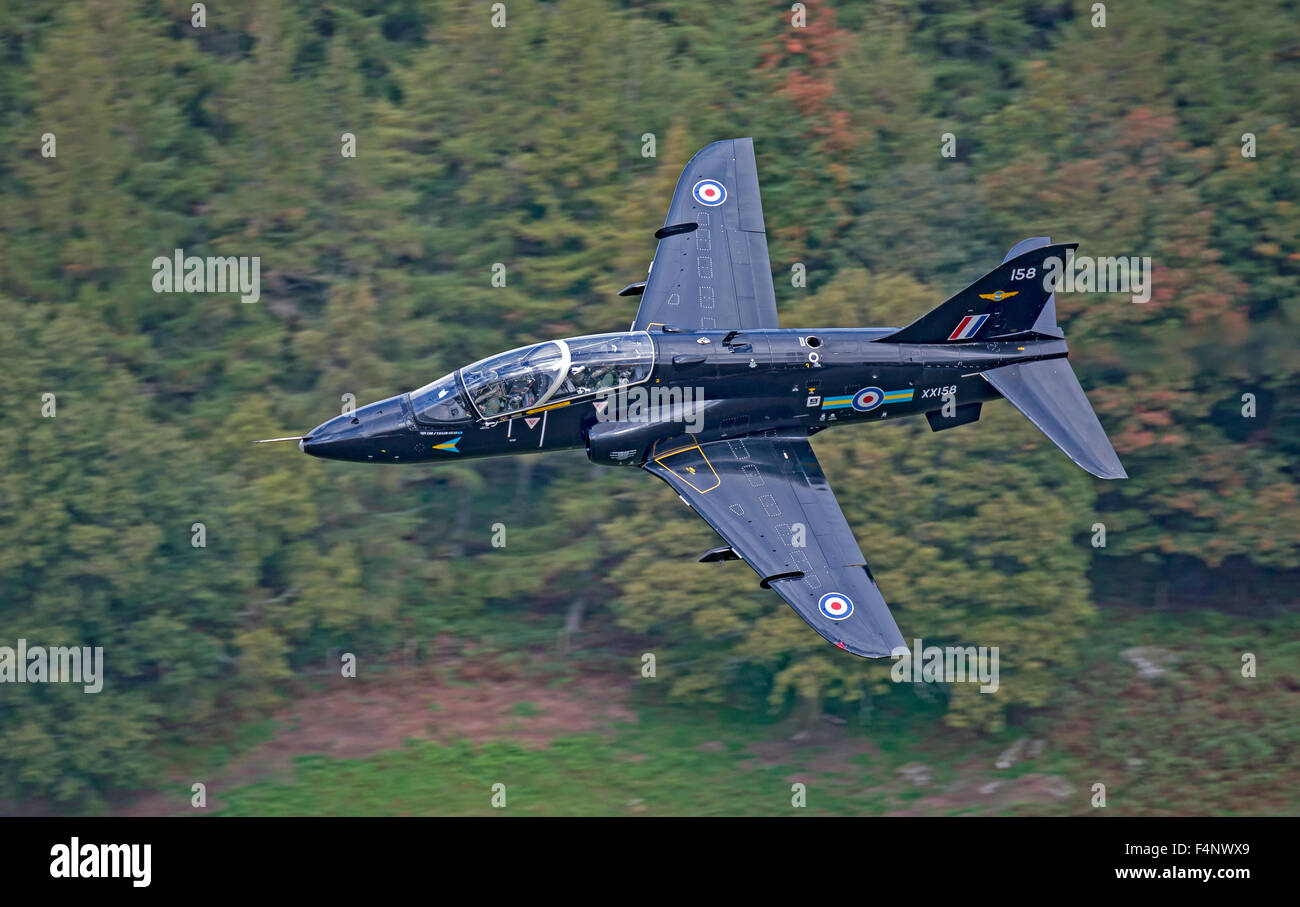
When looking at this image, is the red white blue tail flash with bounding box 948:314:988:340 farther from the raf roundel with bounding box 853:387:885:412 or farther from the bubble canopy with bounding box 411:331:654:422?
the bubble canopy with bounding box 411:331:654:422

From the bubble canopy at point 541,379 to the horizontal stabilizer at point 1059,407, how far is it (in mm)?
7686

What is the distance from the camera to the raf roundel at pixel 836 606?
33.0m

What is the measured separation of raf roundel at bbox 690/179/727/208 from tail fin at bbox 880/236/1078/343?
5.53 meters

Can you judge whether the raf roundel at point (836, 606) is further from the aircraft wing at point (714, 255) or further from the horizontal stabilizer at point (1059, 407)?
the aircraft wing at point (714, 255)

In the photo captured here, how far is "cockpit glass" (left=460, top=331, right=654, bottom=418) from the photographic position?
3600 cm

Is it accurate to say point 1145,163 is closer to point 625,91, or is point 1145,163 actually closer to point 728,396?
point 625,91

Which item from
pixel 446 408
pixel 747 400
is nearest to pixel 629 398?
pixel 747 400

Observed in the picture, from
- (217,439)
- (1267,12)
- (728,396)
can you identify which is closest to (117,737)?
(217,439)

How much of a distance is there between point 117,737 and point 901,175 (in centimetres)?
2844
